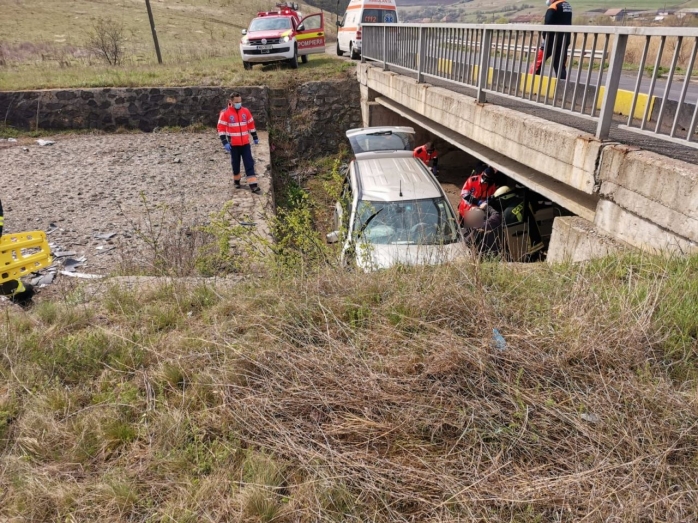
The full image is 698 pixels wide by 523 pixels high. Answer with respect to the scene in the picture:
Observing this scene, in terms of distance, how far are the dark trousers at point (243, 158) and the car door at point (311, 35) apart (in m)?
10.3

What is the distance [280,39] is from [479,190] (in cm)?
1186

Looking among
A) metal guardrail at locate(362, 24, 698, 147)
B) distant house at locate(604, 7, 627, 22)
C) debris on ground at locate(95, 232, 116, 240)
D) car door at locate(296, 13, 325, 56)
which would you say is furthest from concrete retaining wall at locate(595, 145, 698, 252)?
distant house at locate(604, 7, 627, 22)

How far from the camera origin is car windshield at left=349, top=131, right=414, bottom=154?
883 centimetres

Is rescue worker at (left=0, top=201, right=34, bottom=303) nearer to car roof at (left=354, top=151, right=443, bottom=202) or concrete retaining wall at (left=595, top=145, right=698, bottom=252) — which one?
car roof at (left=354, top=151, right=443, bottom=202)

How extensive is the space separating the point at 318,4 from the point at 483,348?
85915 millimetres

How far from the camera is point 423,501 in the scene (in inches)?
75.0

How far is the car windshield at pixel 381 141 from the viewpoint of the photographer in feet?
29.0

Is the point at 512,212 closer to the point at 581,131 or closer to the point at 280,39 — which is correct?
the point at 581,131

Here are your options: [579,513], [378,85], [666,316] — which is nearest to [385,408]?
[579,513]

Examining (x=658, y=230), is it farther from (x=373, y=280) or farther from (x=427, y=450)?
(x=427, y=450)

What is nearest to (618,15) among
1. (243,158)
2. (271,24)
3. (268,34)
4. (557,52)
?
(271,24)

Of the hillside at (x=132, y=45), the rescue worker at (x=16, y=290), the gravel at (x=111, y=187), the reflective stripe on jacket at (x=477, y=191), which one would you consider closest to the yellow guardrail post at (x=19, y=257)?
the rescue worker at (x=16, y=290)

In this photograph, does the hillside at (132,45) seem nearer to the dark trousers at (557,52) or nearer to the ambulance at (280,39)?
the ambulance at (280,39)

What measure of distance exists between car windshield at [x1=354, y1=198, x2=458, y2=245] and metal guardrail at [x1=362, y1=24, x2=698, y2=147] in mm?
1730
